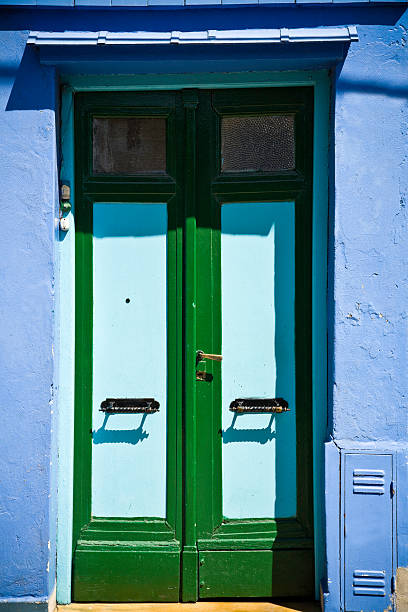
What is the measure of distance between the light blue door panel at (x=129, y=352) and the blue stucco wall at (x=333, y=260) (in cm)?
33

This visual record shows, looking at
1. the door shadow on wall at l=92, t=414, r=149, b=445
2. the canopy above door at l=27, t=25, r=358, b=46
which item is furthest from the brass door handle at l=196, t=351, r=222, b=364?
the canopy above door at l=27, t=25, r=358, b=46

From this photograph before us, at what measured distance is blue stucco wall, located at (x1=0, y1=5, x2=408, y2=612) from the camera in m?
3.60

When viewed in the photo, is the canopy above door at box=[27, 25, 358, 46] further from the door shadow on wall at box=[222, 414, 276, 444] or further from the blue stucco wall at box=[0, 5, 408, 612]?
the door shadow on wall at box=[222, 414, 276, 444]

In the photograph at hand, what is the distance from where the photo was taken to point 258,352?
385 centimetres

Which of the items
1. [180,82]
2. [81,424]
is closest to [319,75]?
[180,82]

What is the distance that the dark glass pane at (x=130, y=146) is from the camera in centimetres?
388

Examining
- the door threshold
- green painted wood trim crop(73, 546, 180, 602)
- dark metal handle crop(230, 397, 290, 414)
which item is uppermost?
dark metal handle crop(230, 397, 290, 414)

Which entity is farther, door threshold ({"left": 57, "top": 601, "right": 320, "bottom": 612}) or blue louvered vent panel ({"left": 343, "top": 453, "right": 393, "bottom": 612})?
door threshold ({"left": 57, "top": 601, "right": 320, "bottom": 612})

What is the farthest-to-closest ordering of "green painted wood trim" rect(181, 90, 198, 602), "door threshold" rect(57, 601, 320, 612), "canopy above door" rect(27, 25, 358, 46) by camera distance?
"green painted wood trim" rect(181, 90, 198, 602)
"door threshold" rect(57, 601, 320, 612)
"canopy above door" rect(27, 25, 358, 46)

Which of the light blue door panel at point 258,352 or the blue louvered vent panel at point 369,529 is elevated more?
the light blue door panel at point 258,352

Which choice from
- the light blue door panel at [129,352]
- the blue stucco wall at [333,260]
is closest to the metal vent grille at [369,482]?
the blue stucco wall at [333,260]

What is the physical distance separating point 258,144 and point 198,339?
47.1 inches

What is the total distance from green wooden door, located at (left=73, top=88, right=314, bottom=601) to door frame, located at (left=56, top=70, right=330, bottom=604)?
56 mm

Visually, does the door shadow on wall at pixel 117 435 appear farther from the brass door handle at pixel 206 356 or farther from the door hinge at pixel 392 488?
the door hinge at pixel 392 488
